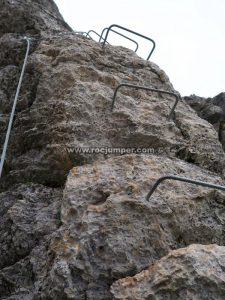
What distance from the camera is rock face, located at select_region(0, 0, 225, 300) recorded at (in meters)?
3.54

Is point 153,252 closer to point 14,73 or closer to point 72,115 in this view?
point 72,115

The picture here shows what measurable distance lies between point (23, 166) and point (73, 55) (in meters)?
2.36

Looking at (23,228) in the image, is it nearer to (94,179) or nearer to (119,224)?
(94,179)

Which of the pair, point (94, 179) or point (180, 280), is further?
point (94, 179)

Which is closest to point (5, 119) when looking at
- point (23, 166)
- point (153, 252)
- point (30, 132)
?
point (30, 132)

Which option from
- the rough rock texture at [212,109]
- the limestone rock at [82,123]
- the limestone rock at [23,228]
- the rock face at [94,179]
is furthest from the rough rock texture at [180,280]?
the rough rock texture at [212,109]

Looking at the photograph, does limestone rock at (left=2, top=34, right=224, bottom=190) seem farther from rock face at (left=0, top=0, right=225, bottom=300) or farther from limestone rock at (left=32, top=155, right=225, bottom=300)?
limestone rock at (left=32, top=155, right=225, bottom=300)

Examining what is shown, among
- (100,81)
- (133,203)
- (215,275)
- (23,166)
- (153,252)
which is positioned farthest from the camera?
(100,81)

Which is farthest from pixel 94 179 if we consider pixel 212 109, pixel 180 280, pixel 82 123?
pixel 212 109

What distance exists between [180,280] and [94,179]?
1.63 meters

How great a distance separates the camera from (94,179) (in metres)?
4.44

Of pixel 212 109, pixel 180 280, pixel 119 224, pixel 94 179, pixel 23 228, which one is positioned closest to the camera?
pixel 180 280

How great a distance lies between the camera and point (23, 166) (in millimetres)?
5195

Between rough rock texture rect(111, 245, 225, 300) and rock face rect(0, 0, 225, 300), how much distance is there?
12 mm
